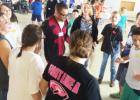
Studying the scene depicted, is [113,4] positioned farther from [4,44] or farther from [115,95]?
[4,44]

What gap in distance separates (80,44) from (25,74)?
0.61 m

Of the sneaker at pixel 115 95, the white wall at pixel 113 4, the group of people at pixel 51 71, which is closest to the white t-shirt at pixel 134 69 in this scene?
the group of people at pixel 51 71

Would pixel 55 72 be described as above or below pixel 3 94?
above

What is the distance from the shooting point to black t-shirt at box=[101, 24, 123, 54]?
4.54m

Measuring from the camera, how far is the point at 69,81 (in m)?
1.99

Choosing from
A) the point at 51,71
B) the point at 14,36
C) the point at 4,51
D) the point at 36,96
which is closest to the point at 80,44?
the point at 51,71

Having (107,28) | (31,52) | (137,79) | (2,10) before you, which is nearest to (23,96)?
(31,52)

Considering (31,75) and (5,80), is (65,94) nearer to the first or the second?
(31,75)

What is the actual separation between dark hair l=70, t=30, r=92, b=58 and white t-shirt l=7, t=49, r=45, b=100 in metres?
0.41

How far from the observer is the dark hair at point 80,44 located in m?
1.95

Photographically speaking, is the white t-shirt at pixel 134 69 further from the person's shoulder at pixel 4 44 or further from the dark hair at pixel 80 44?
the person's shoulder at pixel 4 44

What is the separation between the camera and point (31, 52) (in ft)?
7.41

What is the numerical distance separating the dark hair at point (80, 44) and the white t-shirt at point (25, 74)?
408mm

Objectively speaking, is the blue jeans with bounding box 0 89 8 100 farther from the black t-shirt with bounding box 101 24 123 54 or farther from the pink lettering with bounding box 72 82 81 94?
the black t-shirt with bounding box 101 24 123 54
